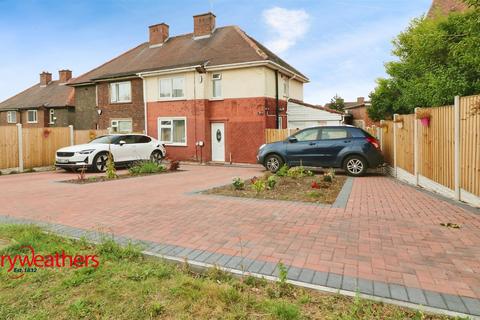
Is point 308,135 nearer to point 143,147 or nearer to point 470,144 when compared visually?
point 470,144

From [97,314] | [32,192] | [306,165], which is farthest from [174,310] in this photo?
[306,165]

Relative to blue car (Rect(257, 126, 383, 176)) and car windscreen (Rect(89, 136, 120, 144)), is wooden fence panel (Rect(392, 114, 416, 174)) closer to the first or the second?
blue car (Rect(257, 126, 383, 176))

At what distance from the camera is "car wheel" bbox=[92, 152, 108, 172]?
43.7 ft

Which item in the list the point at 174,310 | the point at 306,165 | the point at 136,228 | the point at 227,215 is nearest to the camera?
the point at 174,310

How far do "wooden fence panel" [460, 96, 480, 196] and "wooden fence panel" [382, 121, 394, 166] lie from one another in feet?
18.9

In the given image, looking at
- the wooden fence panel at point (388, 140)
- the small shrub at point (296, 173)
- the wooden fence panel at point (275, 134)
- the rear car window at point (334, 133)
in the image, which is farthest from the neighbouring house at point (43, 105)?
the wooden fence panel at point (388, 140)

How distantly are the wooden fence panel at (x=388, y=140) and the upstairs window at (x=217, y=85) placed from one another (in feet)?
29.4

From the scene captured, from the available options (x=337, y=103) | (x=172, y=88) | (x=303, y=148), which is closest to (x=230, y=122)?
(x=172, y=88)

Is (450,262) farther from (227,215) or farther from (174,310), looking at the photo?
(227,215)

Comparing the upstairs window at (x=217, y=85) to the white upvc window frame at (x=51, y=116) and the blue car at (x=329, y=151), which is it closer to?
the blue car at (x=329, y=151)

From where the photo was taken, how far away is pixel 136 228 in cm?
493

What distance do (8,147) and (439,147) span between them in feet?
52.7

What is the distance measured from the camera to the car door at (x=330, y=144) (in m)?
11.4

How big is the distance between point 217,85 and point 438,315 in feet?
55.0
